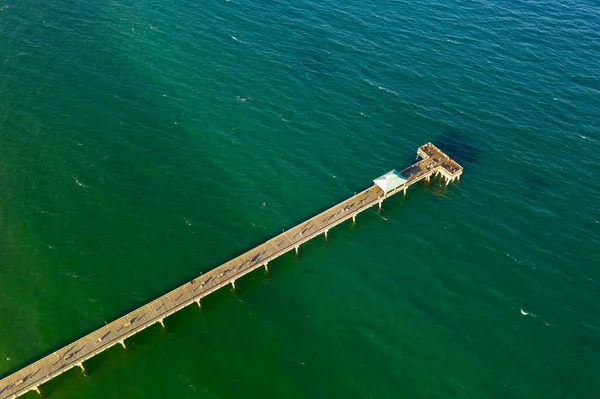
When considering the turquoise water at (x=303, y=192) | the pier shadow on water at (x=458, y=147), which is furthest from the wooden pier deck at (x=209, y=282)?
the pier shadow on water at (x=458, y=147)

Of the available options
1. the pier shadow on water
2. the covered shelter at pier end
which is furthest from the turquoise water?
the covered shelter at pier end

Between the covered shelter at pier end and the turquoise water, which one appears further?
the covered shelter at pier end

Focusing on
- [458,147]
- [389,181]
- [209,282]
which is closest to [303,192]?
[389,181]

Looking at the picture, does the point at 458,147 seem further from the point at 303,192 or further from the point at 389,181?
the point at 303,192

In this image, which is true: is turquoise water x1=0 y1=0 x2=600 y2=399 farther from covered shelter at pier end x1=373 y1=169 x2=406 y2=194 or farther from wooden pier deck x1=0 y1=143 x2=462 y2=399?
covered shelter at pier end x1=373 y1=169 x2=406 y2=194

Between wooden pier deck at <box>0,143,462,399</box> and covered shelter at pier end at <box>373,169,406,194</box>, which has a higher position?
covered shelter at pier end at <box>373,169,406,194</box>

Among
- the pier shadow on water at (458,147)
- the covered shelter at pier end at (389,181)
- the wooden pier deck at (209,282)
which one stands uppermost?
the pier shadow on water at (458,147)

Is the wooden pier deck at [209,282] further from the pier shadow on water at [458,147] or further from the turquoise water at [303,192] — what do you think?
the pier shadow on water at [458,147]
